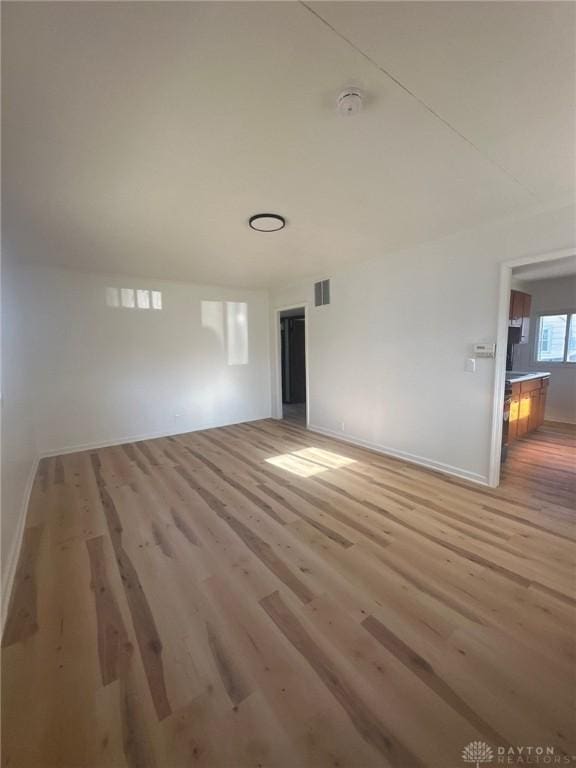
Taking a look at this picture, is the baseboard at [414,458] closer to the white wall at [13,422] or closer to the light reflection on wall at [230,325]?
the light reflection on wall at [230,325]

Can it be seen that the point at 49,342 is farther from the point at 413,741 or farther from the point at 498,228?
the point at 498,228

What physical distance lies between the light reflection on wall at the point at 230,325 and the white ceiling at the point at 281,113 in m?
2.44

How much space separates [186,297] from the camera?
493 cm

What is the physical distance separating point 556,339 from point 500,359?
4086mm

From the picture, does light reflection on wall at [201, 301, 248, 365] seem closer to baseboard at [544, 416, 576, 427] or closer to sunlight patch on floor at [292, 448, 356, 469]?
sunlight patch on floor at [292, 448, 356, 469]

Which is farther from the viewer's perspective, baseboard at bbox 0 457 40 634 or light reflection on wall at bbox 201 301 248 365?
light reflection on wall at bbox 201 301 248 365

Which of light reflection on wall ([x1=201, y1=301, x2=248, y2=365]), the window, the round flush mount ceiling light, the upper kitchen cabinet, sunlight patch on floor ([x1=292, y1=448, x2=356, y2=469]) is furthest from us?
the window

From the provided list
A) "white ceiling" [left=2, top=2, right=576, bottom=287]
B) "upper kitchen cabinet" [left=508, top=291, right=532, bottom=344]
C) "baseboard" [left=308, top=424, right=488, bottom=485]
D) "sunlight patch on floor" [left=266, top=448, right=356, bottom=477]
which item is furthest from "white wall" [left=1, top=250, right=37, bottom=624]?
"upper kitchen cabinet" [left=508, top=291, right=532, bottom=344]

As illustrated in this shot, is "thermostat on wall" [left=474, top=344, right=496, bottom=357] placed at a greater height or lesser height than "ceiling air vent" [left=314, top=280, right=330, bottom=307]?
lesser

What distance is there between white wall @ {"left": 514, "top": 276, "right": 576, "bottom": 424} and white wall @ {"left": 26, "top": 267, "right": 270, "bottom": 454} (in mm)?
5168

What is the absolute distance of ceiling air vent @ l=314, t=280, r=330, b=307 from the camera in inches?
178

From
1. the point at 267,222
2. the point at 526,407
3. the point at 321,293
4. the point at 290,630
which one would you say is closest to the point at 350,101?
the point at 267,222

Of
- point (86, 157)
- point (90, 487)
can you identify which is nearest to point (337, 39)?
point (86, 157)

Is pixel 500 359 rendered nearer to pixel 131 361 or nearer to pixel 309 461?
pixel 309 461
